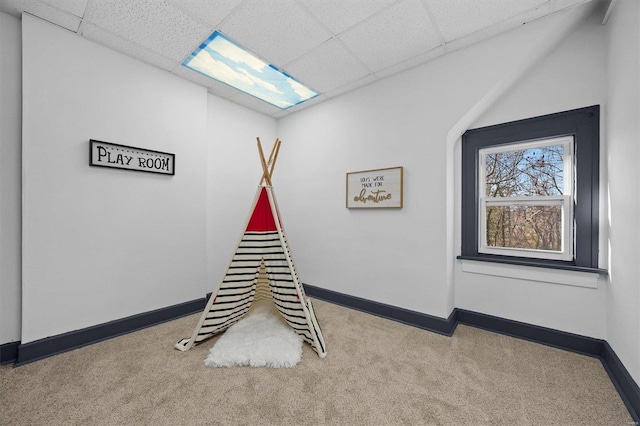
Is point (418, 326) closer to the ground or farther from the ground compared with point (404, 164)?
closer to the ground

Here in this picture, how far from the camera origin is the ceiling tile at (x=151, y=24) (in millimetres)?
1730

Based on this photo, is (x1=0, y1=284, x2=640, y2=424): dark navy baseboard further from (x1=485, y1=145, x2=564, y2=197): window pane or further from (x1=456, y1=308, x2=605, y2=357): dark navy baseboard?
(x1=485, y1=145, x2=564, y2=197): window pane

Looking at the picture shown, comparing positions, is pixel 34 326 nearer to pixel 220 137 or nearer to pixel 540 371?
pixel 220 137

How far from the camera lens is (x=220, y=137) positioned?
9.91ft

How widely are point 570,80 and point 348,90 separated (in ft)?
6.29

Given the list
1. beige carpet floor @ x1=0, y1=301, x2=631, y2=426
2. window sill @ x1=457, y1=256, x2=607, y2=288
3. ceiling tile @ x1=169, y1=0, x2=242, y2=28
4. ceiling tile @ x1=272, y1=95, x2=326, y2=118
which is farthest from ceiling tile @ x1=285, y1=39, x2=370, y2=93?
beige carpet floor @ x1=0, y1=301, x2=631, y2=426

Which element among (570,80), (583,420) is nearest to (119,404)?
(583,420)

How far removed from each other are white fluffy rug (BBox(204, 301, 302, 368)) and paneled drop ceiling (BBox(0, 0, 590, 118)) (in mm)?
2417

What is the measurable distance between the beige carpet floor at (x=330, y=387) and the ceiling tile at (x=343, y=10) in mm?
2491

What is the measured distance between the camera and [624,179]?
4.98 ft

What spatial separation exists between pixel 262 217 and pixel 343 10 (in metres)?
1.66

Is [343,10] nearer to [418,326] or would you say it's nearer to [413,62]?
[413,62]

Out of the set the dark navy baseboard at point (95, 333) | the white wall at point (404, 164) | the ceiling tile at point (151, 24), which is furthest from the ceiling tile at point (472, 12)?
the dark navy baseboard at point (95, 333)

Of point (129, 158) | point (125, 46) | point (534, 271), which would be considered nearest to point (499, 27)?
point (534, 271)
